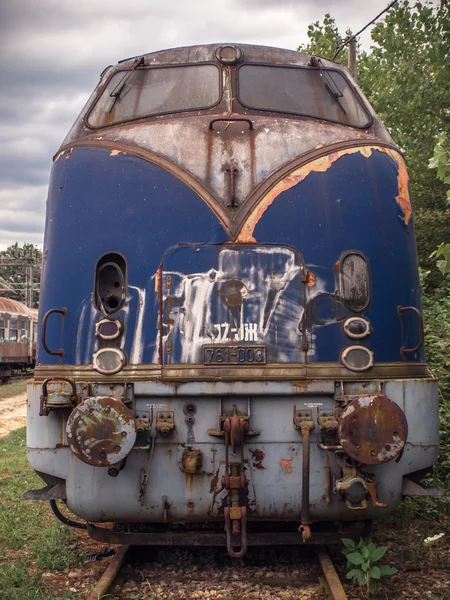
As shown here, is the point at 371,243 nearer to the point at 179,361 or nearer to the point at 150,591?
the point at 179,361

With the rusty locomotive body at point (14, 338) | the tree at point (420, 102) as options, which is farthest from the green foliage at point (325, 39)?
the rusty locomotive body at point (14, 338)

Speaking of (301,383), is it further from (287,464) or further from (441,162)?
(441,162)

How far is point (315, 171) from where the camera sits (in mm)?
4531

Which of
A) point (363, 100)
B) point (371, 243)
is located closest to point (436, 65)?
point (363, 100)

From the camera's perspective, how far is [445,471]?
670 cm

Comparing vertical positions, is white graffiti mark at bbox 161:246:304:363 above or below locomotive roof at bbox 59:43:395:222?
below

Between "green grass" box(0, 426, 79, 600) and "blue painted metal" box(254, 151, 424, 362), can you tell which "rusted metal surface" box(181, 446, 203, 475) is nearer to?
"blue painted metal" box(254, 151, 424, 362)

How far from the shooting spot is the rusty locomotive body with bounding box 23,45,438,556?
13.7 ft

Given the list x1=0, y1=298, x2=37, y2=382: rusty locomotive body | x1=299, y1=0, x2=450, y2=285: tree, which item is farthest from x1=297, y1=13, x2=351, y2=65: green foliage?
x1=0, y1=298, x2=37, y2=382: rusty locomotive body

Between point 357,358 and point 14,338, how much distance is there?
27.7 meters

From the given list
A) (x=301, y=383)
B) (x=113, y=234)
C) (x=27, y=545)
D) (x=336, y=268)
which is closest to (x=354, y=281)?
(x=336, y=268)

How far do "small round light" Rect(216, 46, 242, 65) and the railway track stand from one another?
135 inches

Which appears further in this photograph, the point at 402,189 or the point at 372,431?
the point at 402,189

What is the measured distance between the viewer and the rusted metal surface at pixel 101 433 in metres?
3.96
